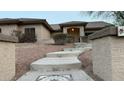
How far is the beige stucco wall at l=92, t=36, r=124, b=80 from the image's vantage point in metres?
2.40

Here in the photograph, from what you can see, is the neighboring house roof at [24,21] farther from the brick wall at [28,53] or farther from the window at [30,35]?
the brick wall at [28,53]

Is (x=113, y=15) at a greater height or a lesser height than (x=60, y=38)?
A: greater

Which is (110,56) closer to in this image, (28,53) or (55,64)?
(55,64)

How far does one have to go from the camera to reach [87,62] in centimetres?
277

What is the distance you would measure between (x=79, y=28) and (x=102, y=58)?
436mm

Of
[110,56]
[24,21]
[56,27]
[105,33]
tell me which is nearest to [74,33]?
[56,27]

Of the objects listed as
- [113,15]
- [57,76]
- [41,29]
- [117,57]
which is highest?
[113,15]

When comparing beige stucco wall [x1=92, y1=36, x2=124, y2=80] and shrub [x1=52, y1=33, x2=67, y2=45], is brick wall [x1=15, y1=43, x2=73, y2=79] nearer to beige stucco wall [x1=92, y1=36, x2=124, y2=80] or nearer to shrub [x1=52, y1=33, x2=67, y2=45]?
shrub [x1=52, y1=33, x2=67, y2=45]

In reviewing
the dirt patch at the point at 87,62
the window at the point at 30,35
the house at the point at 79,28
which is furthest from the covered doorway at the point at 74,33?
the window at the point at 30,35

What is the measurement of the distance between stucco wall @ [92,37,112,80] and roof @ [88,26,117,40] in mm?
48

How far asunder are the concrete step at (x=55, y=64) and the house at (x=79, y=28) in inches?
11.3

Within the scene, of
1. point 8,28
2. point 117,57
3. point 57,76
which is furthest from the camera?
point 57,76
